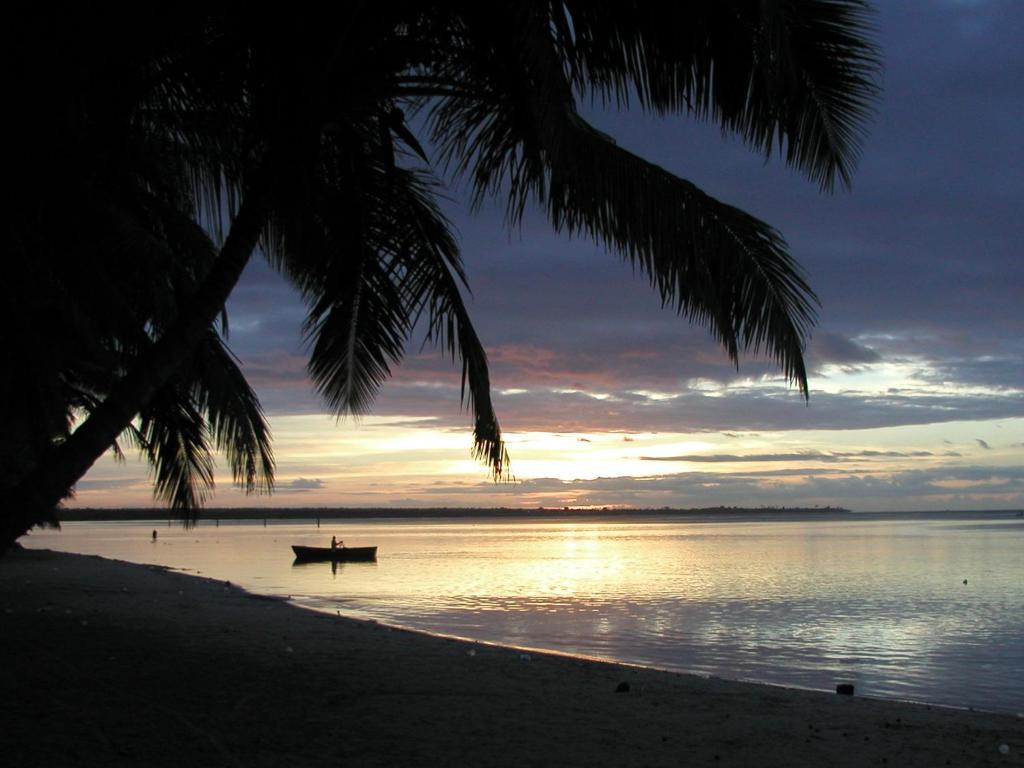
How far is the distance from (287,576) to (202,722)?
32360 millimetres

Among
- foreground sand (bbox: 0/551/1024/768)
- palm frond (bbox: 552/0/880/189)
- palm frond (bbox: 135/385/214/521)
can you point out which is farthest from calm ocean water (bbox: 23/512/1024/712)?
palm frond (bbox: 552/0/880/189)

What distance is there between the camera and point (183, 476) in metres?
12.7

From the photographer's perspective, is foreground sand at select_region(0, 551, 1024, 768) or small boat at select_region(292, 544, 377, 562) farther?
small boat at select_region(292, 544, 377, 562)

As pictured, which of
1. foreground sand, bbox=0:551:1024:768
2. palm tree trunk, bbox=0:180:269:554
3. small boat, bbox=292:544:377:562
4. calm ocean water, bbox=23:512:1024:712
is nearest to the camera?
palm tree trunk, bbox=0:180:269:554

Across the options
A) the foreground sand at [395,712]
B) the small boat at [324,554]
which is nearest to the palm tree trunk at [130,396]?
the foreground sand at [395,712]

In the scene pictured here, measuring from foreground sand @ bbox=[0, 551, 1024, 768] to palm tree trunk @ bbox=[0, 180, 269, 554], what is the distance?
1556 millimetres

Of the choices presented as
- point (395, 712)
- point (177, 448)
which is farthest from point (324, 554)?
point (395, 712)

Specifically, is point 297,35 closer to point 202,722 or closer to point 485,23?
point 485,23

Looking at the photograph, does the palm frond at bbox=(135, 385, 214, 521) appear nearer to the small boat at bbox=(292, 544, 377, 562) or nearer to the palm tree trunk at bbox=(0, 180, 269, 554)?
the palm tree trunk at bbox=(0, 180, 269, 554)

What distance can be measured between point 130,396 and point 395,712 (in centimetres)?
341

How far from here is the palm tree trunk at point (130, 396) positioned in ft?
16.1

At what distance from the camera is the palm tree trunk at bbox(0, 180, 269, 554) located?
16.1 feet

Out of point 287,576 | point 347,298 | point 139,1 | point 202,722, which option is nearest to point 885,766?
point 202,722

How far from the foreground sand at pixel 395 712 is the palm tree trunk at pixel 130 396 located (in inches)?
61.3
